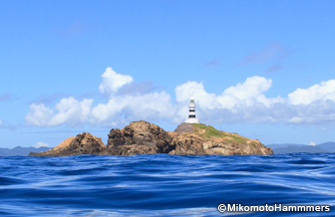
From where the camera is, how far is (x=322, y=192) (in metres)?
10.8

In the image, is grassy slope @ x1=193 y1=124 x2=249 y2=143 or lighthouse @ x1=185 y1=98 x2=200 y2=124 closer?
grassy slope @ x1=193 y1=124 x2=249 y2=143

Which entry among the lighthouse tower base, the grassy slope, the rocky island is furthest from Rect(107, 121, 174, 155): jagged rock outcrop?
the lighthouse tower base

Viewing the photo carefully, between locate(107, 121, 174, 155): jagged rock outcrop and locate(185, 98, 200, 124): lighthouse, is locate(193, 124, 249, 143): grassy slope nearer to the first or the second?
locate(185, 98, 200, 124): lighthouse

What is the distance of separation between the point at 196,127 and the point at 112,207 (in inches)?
5511

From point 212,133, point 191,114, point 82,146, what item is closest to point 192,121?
point 191,114

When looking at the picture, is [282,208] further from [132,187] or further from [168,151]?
[168,151]

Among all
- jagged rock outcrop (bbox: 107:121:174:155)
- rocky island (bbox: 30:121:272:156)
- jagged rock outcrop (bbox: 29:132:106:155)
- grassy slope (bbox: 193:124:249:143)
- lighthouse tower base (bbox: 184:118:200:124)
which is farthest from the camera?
lighthouse tower base (bbox: 184:118:200:124)

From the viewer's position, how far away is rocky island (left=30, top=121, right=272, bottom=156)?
4242 inches

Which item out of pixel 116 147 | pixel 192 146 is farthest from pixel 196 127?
pixel 116 147

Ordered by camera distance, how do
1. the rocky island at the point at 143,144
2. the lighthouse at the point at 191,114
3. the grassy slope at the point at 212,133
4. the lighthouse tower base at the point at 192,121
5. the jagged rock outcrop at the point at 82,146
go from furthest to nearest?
the lighthouse at the point at 191,114 → the lighthouse tower base at the point at 192,121 → the grassy slope at the point at 212,133 → the rocky island at the point at 143,144 → the jagged rock outcrop at the point at 82,146

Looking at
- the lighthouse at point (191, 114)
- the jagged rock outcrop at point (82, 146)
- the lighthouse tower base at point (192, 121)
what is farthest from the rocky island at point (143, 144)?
the lighthouse at point (191, 114)

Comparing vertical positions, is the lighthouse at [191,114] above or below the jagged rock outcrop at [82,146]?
above

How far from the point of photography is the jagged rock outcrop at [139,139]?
10862 cm

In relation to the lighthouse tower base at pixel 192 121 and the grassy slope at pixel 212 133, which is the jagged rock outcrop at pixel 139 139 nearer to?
the grassy slope at pixel 212 133
